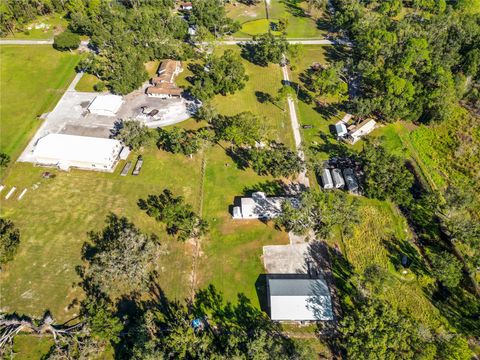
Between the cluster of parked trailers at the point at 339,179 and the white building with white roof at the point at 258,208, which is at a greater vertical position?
the cluster of parked trailers at the point at 339,179

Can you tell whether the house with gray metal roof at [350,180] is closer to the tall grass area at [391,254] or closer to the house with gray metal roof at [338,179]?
the house with gray metal roof at [338,179]

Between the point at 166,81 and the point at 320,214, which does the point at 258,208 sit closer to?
the point at 320,214

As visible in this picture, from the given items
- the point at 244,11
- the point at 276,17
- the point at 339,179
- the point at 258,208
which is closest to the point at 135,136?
the point at 258,208

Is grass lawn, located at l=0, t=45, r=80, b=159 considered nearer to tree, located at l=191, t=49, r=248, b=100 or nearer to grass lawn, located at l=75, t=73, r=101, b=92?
grass lawn, located at l=75, t=73, r=101, b=92

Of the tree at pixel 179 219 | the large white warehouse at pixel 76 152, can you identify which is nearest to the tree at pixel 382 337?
the tree at pixel 179 219

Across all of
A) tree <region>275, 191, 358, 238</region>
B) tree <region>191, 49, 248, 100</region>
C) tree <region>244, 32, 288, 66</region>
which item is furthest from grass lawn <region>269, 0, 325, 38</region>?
tree <region>275, 191, 358, 238</region>

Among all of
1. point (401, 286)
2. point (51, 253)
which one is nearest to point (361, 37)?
point (401, 286)
